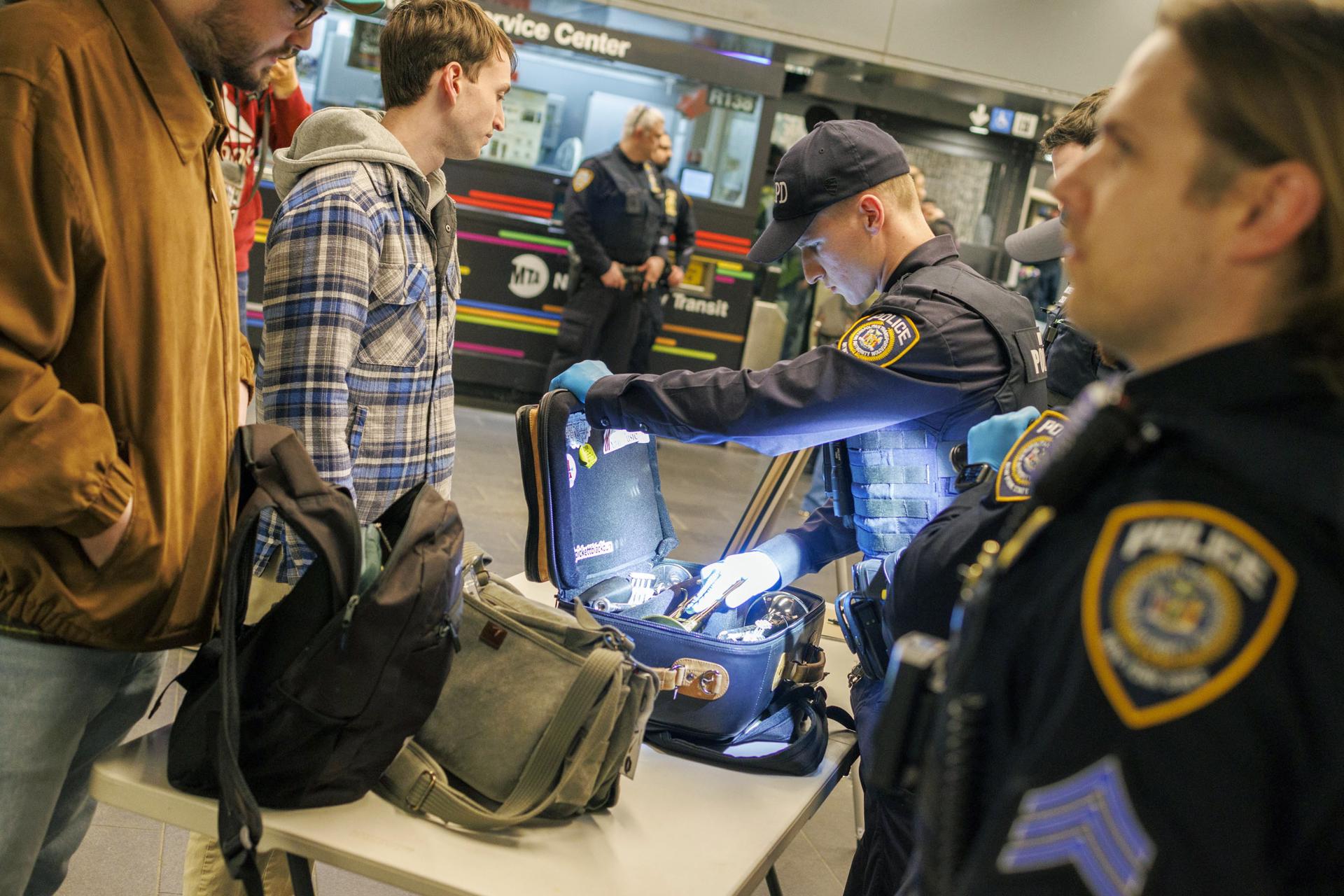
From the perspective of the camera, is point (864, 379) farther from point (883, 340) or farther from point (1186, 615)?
point (1186, 615)

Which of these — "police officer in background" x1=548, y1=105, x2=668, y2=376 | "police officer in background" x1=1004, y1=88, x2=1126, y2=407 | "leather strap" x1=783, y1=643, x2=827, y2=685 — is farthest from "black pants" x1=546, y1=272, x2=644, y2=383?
"leather strap" x1=783, y1=643, x2=827, y2=685

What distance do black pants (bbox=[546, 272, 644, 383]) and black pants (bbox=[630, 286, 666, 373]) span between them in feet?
0.19

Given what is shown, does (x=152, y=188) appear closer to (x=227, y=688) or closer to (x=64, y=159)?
(x=64, y=159)

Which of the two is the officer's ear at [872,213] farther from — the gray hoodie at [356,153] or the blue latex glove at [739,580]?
the gray hoodie at [356,153]

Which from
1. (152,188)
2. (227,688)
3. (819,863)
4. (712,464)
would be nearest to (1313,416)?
(227,688)

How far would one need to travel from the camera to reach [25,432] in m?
1.21

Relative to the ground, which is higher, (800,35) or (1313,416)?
(800,35)

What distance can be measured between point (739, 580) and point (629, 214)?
17.5 feet

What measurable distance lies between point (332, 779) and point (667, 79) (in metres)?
7.52

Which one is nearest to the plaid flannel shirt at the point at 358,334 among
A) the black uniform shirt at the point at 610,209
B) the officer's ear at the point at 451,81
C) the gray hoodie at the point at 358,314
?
the gray hoodie at the point at 358,314

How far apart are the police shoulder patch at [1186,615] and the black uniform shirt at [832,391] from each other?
1204mm

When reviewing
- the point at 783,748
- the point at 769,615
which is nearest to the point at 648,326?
the point at 769,615

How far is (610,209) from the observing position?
7.20m

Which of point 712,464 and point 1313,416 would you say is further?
point 712,464
